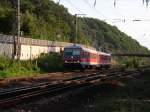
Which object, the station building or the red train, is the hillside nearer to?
the station building

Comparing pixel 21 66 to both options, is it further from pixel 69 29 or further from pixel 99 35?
pixel 99 35

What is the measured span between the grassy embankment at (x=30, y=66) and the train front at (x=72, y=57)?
2040mm

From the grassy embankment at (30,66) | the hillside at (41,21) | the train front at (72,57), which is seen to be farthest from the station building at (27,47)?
the hillside at (41,21)

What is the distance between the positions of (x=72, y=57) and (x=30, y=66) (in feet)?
20.9

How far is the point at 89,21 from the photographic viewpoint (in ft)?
517

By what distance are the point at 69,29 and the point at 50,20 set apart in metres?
5.28

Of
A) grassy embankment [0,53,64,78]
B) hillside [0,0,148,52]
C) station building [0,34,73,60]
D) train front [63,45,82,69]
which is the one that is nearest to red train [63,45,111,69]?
train front [63,45,82,69]

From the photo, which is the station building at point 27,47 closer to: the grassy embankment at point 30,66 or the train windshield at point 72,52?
the grassy embankment at point 30,66

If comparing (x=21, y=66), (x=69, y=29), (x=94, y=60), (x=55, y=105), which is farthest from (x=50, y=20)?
(x=55, y=105)

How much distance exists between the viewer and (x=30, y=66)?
→ 159ft

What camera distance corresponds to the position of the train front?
53.0 m

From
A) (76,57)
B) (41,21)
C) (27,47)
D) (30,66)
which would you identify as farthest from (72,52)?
(41,21)

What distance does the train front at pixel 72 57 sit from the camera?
5302 centimetres

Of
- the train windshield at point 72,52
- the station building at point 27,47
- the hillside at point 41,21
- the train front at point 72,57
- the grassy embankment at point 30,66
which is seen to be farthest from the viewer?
the hillside at point 41,21
